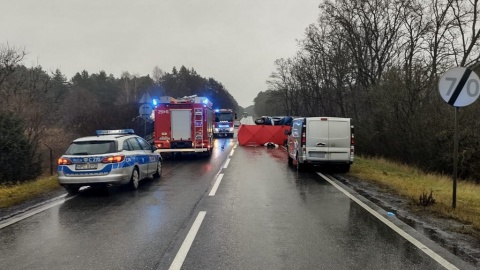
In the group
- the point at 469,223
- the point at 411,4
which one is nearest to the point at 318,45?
the point at 411,4

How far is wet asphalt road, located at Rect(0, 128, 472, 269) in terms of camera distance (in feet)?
16.9

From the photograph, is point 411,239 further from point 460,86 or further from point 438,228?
point 460,86

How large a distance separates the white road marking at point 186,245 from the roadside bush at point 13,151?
12449 millimetres

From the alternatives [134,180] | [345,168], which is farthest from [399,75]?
[134,180]

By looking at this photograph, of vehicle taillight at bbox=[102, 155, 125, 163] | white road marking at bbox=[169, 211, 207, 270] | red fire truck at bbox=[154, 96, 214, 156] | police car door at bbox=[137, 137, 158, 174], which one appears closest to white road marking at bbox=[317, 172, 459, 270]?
white road marking at bbox=[169, 211, 207, 270]

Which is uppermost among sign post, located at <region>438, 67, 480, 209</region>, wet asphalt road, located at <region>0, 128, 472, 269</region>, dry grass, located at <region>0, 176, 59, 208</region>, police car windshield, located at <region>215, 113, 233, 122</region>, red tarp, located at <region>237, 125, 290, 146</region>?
sign post, located at <region>438, 67, 480, 209</region>

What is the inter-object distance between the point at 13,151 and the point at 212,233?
1397 centimetres

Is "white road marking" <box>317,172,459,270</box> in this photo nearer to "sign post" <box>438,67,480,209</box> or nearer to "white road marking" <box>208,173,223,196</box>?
"sign post" <box>438,67,480,209</box>

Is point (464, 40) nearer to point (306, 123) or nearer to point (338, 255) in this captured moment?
point (306, 123)

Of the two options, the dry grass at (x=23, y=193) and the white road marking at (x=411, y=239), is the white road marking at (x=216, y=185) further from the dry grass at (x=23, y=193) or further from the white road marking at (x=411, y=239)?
the dry grass at (x=23, y=193)

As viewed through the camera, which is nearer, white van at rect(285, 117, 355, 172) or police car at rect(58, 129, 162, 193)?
police car at rect(58, 129, 162, 193)

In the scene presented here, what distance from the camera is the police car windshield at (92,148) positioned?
10.2 m

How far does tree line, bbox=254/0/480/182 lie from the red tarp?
19.4ft

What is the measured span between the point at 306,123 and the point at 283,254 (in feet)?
31.0
